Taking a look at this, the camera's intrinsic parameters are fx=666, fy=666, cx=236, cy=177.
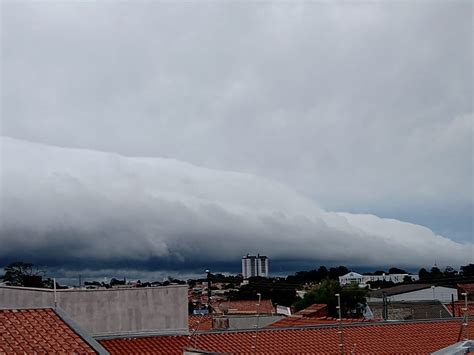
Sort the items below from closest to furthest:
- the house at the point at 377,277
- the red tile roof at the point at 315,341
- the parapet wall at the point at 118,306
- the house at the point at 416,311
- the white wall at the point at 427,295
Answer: the parapet wall at the point at 118,306
the red tile roof at the point at 315,341
the house at the point at 416,311
the white wall at the point at 427,295
the house at the point at 377,277

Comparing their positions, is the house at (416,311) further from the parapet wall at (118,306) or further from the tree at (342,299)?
the parapet wall at (118,306)

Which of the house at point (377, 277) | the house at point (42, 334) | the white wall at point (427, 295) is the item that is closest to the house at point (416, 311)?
the white wall at point (427, 295)

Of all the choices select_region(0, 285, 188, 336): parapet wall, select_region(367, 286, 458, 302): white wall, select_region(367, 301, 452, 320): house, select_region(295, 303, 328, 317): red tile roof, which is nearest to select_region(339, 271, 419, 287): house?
select_region(367, 286, 458, 302): white wall

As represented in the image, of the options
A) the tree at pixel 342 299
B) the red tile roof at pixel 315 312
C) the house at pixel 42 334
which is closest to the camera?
the house at pixel 42 334

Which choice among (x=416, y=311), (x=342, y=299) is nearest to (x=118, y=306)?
(x=416, y=311)

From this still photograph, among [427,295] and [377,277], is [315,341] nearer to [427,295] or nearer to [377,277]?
[427,295]

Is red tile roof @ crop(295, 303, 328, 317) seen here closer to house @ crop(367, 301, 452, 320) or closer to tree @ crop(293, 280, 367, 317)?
house @ crop(367, 301, 452, 320)
